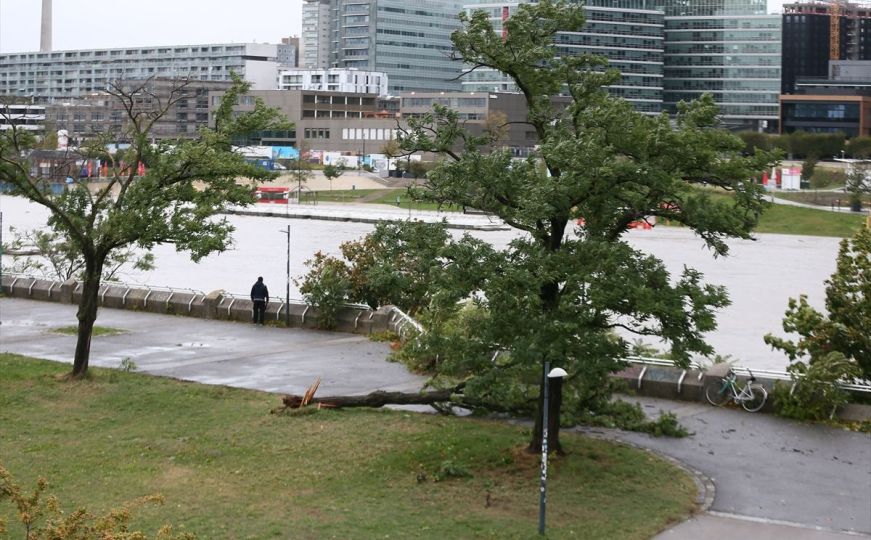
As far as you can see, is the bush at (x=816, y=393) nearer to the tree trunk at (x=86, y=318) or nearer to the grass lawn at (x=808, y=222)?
the tree trunk at (x=86, y=318)

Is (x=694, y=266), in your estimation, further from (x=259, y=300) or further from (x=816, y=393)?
(x=816, y=393)

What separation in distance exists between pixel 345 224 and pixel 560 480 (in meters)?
98.7

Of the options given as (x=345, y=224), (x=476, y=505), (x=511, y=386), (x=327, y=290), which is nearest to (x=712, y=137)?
(x=511, y=386)

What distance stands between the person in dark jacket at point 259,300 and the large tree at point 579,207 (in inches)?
667

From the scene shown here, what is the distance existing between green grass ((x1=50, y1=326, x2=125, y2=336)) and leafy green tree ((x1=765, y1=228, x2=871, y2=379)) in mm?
18834

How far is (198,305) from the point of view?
39.2 m

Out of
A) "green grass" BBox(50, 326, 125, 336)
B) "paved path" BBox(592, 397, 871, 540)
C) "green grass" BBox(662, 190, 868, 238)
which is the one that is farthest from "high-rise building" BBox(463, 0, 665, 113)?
"paved path" BBox(592, 397, 871, 540)

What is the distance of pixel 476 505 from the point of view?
701 inches

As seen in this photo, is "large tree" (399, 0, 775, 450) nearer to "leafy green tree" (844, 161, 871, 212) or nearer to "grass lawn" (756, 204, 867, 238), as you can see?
"grass lawn" (756, 204, 867, 238)

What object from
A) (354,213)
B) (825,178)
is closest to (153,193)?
(354,213)

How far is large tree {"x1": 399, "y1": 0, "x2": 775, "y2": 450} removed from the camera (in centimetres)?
1888

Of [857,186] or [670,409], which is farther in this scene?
[857,186]

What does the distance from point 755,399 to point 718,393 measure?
2.60ft

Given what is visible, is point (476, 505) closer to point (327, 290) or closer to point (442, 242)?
point (442, 242)
